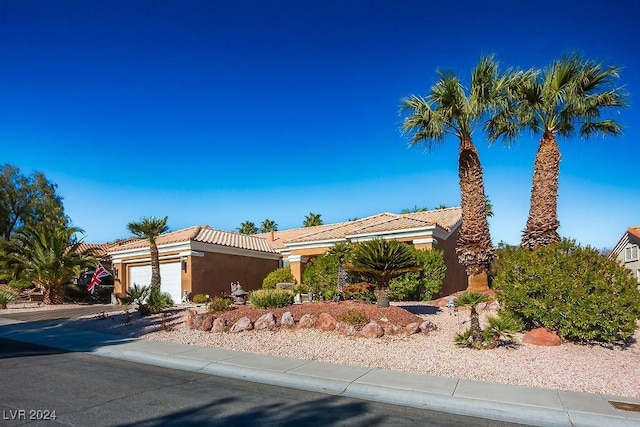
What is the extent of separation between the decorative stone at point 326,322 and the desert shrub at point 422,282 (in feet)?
22.9

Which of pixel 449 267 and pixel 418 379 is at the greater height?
pixel 449 267

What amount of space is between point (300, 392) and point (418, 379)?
2094 mm

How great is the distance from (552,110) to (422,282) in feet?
27.6

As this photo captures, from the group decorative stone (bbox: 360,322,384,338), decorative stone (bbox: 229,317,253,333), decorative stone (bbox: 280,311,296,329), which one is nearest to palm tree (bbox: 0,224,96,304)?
decorative stone (bbox: 229,317,253,333)

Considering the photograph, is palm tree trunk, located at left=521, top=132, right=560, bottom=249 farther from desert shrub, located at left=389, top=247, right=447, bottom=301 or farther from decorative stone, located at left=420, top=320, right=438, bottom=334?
decorative stone, located at left=420, top=320, right=438, bottom=334

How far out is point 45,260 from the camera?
24422 millimetres

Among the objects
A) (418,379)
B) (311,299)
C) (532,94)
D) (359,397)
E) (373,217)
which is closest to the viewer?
(359,397)

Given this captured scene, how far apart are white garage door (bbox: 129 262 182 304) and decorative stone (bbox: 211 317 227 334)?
488 inches

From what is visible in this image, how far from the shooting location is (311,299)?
18.3 meters

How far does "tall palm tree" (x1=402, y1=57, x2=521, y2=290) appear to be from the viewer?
16734 millimetres

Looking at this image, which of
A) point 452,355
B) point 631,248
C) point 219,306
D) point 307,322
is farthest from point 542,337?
point 631,248

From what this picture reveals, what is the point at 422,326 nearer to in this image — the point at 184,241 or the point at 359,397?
the point at 359,397

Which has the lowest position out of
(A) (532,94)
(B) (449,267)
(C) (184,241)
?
(B) (449,267)

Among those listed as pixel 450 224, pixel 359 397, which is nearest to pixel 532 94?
pixel 450 224
